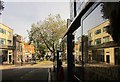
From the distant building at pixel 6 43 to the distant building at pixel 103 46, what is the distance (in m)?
74.0

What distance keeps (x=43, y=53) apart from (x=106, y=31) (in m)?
108

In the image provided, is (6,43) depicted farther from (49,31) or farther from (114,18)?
(114,18)

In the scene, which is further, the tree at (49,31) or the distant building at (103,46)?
the tree at (49,31)

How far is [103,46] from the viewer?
4188mm

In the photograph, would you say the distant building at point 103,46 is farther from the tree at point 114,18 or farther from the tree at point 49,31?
the tree at point 49,31

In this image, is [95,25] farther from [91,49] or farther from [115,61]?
[115,61]

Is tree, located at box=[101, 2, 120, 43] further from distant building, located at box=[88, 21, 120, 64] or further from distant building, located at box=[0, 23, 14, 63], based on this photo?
distant building, located at box=[0, 23, 14, 63]

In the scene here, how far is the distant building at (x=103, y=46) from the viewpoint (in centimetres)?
362

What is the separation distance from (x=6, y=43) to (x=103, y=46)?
81.5 metres

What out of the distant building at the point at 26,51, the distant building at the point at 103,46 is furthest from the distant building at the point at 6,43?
the distant building at the point at 103,46

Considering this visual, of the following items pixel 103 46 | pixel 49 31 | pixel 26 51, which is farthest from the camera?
pixel 26 51

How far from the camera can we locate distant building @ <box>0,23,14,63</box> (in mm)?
79975

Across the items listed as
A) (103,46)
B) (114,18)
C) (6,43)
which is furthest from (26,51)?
(114,18)

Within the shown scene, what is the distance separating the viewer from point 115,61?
357cm
